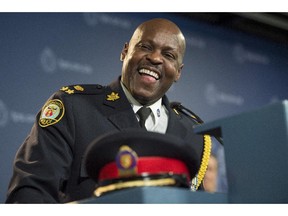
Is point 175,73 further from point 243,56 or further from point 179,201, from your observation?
point 243,56

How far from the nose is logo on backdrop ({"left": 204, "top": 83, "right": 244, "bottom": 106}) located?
1.73 m

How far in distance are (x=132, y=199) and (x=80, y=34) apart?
2.24 metres

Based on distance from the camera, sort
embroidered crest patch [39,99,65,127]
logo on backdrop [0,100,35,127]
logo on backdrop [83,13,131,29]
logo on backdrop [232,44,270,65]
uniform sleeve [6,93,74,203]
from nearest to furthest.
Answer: uniform sleeve [6,93,74,203] → embroidered crest patch [39,99,65,127] → logo on backdrop [0,100,35,127] → logo on backdrop [83,13,131,29] → logo on backdrop [232,44,270,65]

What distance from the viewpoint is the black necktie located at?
60.2 inches

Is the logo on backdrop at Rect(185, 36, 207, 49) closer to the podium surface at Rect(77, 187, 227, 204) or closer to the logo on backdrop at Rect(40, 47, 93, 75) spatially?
the logo on backdrop at Rect(40, 47, 93, 75)

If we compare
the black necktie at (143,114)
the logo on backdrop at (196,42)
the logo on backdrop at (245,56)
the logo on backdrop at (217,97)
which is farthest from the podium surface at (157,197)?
the logo on backdrop at (245,56)

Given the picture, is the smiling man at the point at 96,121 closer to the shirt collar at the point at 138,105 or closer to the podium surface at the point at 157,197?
the shirt collar at the point at 138,105

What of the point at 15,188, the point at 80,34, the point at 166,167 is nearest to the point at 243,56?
the point at 80,34

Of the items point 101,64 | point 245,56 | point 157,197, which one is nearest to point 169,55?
point 157,197

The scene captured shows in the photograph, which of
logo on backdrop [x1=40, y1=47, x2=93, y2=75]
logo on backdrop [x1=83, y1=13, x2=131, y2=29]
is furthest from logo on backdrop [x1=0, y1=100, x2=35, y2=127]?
logo on backdrop [x1=83, y1=13, x2=131, y2=29]

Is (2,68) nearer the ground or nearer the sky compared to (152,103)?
nearer the sky

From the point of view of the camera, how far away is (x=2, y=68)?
8.43 ft

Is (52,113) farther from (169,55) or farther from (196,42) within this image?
(196,42)

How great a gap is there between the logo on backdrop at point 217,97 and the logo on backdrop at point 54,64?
86 cm
